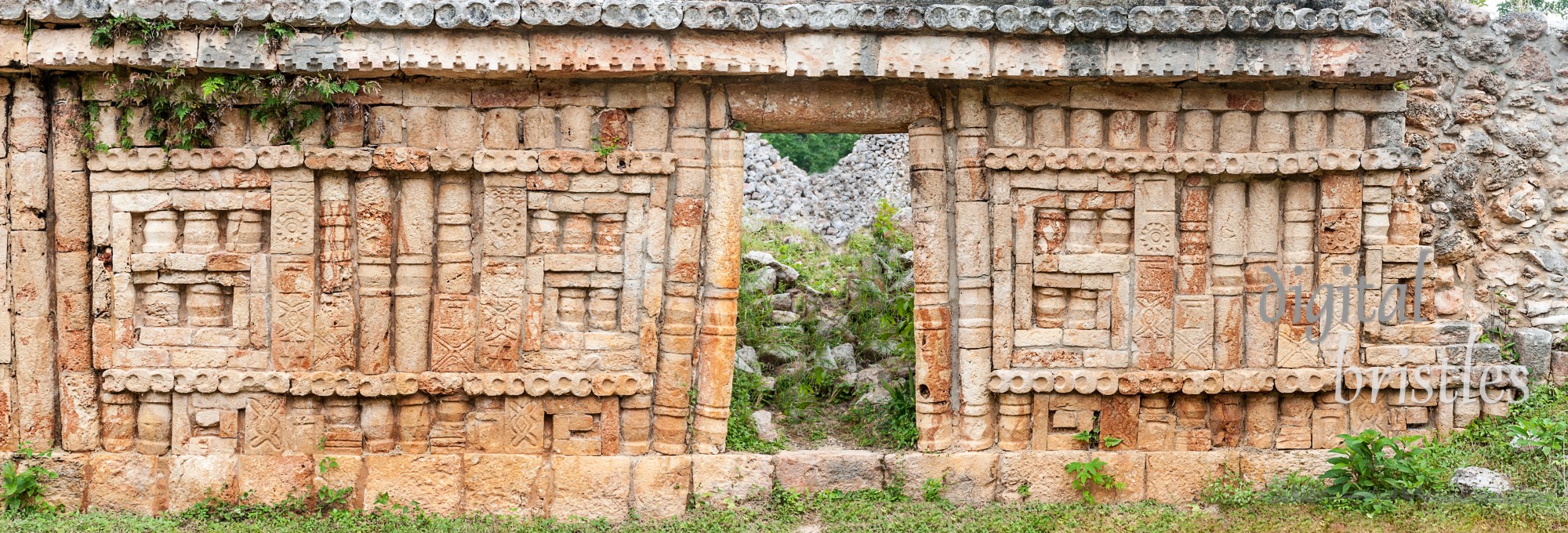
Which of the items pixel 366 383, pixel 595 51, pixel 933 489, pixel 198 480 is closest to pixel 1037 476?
pixel 933 489

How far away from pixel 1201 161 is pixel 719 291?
2.88 metres

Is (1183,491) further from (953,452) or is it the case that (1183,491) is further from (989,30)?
(989,30)

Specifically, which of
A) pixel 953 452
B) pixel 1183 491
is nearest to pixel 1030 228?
pixel 953 452

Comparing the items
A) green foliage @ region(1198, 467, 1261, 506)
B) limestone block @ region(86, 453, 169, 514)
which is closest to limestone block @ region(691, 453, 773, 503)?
green foliage @ region(1198, 467, 1261, 506)

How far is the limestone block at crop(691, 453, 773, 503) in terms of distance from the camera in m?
6.37

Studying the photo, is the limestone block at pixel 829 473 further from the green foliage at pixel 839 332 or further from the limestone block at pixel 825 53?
the limestone block at pixel 825 53

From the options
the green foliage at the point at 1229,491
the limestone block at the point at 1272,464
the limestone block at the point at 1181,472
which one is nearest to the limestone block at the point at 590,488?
the limestone block at the point at 1181,472

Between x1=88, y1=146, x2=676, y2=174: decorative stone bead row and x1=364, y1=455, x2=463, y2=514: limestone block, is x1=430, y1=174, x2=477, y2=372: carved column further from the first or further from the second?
x1=364, y1=455, x2=463, y2=514: limestone block

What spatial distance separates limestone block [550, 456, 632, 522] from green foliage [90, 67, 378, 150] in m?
2.40

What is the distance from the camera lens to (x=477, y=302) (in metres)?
6.23

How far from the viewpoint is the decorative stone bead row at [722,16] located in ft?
18.7

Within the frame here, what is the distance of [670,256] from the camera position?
627 centimetres

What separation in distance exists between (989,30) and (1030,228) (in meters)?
1.18

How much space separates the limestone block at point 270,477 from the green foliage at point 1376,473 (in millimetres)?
5846
